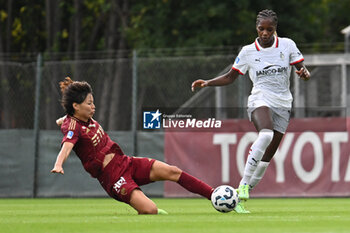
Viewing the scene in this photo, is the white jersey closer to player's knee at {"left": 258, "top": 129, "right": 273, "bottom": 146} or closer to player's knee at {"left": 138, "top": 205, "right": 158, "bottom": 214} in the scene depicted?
player's knee at {"left": 258, "top": 129, "right": 273, "bottom": 146}

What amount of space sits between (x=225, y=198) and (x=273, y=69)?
1769mm

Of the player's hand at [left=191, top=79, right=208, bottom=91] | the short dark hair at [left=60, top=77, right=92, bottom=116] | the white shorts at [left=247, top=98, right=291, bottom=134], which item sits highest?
the player's hand at [left=191, top=79, right=208, bottom=91]

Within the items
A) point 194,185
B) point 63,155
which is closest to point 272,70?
point 194,185

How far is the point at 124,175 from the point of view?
9.02 m

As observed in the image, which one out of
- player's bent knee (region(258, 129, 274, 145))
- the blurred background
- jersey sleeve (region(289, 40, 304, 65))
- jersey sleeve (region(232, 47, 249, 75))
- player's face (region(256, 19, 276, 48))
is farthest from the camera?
the blurred background

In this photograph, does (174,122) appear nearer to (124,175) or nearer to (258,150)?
(258,150)

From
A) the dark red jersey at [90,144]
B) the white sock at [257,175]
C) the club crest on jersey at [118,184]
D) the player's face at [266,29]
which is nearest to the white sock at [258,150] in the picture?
the white sock at [257,175]

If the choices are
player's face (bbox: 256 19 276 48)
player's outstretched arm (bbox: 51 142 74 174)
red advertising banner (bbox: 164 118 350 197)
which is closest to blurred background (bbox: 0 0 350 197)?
red advertising banner (bbox: 164 118 350 197)

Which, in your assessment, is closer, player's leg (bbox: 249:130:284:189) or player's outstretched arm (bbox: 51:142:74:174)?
player's outstretched arm (bbox: 51:142:74:174)

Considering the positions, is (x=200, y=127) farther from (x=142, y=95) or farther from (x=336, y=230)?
(x=336, y=230)

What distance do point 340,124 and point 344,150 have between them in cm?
47

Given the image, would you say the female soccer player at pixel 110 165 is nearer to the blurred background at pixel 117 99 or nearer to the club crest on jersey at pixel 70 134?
the club crest on jersey at pixel 70 134

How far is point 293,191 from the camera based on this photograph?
1489 cm

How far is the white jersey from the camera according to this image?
31.8 feet
